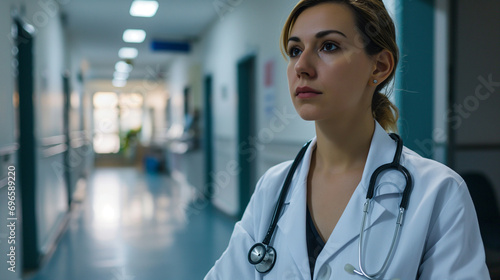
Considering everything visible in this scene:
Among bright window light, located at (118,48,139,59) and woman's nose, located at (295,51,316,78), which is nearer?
woman's nose, located at (295,51,316,78)

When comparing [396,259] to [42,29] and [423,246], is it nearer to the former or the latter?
[423,246]

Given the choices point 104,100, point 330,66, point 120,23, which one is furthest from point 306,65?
point 104,100

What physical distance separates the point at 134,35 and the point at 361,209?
7613mm

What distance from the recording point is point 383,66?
3.36 feet

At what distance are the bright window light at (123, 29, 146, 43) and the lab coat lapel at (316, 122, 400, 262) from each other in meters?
7.09

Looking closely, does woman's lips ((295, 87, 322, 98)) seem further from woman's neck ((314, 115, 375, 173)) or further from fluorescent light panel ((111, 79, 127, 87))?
fluorescent light panel ((111, 79, 127, 87))

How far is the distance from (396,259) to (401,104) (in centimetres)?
163

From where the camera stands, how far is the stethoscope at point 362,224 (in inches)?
33.8

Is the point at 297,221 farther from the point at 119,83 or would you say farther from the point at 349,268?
the point at 119,83

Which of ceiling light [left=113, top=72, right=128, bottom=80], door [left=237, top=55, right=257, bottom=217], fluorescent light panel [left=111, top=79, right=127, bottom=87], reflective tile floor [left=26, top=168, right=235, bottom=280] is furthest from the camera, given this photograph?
fluorescent light panel [left=111, top=79, right=127, bottom=87]

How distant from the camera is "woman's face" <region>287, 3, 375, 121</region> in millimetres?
933

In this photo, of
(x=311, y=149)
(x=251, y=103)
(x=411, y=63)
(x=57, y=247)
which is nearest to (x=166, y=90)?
(x=251, y=103)

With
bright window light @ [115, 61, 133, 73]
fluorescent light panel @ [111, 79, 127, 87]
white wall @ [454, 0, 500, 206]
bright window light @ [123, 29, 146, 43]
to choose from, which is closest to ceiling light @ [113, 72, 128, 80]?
bright window light @ [115, 61, 133, 73]

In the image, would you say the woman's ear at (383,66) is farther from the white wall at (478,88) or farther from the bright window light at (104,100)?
the bright window light at (104,100)
